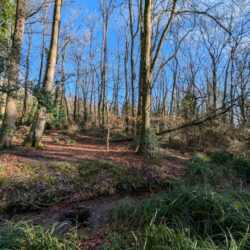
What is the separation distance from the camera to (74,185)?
24.6 ft

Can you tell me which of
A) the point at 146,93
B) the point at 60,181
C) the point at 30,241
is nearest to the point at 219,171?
the point at 146,93

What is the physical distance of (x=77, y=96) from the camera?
2800cm

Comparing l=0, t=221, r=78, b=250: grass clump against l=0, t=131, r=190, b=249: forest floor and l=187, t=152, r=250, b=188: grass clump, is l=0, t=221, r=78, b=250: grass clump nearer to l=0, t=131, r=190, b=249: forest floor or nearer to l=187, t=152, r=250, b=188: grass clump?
l=0, t=131, r=190, b=249: forest floor

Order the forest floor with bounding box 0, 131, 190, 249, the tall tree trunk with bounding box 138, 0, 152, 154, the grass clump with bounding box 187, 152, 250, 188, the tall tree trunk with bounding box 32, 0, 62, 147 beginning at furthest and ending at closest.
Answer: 1. the tall tree trunk with bounding box 32, 0, 62, 147
2. the tall tree trunk with bounding box 138, 0, 152, 154
3. the grass clump with bounding box 187, 152, 250, 188
4. the forest floor with bounding box 0, 131, 190, 249

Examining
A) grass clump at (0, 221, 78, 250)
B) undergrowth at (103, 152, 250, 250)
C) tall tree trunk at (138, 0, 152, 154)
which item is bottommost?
grass clump at (0, 221, 78, 250)

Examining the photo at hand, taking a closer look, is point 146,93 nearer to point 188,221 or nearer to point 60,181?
point 60,181

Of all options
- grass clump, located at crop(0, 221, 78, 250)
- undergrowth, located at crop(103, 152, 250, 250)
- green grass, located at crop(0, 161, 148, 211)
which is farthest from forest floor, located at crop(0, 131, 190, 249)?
grass clump, located at crop(0, 221, 78, 250)

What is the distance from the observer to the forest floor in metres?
6.16

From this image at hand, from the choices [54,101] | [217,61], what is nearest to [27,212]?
[54,101]

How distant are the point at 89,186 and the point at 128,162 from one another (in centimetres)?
218

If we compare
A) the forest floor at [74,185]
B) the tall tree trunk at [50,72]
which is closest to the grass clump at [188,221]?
the forest floor at [74,185]

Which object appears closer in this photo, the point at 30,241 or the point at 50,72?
the point at 30,241

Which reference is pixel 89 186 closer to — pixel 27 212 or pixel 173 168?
pixel 27 212

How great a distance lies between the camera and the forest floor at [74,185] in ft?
Result: 20.2
